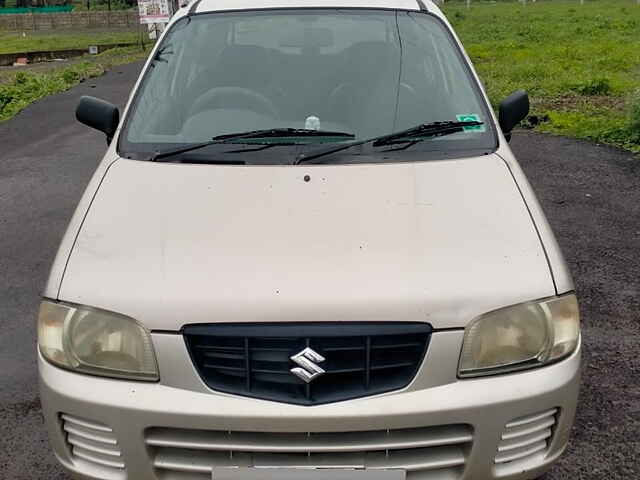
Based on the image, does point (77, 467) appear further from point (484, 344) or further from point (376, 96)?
point (376, 96)

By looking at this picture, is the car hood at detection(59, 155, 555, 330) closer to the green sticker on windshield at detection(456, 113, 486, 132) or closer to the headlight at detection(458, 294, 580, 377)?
the headlight at detection(458, 294, 580, 377)

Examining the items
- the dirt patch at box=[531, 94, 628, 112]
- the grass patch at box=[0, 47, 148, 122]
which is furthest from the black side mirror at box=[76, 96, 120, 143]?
the grass patch at box=[0, 47, 148, 122]

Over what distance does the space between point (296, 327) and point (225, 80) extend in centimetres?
168

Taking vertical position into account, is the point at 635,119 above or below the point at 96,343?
below

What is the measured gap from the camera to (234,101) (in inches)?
131

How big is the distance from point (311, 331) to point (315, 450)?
0.33 meters

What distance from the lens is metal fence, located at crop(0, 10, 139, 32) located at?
47.9 metres

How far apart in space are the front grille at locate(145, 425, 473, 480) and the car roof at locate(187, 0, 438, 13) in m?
2.27

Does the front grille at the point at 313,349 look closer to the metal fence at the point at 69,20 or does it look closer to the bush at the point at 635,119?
the bush at the point at 635,119

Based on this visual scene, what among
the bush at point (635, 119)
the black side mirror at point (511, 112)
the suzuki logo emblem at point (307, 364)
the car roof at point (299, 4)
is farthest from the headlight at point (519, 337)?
the bush at point (635, 119)

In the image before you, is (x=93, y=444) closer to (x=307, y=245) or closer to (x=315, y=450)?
(x=315, y=450)

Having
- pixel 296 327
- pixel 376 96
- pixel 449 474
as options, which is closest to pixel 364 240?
pixel 296 327

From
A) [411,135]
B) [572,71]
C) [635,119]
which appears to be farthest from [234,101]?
[572,71]

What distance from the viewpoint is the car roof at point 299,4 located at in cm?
368
